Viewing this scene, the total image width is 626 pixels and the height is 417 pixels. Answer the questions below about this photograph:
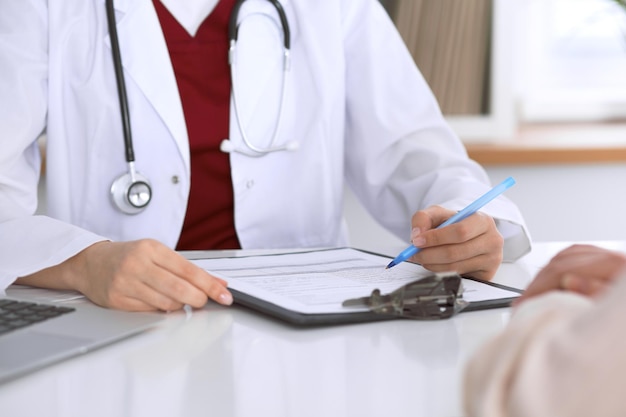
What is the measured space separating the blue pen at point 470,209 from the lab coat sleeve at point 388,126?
40cm

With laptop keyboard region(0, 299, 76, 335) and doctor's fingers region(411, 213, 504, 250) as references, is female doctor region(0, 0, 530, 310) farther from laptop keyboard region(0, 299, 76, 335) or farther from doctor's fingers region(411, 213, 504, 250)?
laptop keyboard region(0, 299, 76, 335)

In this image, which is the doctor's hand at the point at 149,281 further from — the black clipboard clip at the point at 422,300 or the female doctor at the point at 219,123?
the female doctor at the point at 219,123

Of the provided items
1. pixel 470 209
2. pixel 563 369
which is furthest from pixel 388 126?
pixel 563 369

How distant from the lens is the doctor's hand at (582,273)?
0.53 metres

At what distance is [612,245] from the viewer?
1.33m

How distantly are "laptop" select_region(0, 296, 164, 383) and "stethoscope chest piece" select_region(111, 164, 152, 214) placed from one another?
0.44 metres

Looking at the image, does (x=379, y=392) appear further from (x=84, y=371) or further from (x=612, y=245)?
(x=612, y=245)

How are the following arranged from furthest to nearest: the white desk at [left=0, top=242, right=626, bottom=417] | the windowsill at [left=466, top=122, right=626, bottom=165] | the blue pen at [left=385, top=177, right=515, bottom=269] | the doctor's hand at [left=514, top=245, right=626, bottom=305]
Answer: the windowsill at [left=466, top=122, right=626, bottom=165]
the blue pen at [left=385, top=177, right=515, bottom=269]
the white desk at [left=0, top=242, right=626, bottom=417]
the doctor's hand at [left=514, top=245, right=626, bottom=305]

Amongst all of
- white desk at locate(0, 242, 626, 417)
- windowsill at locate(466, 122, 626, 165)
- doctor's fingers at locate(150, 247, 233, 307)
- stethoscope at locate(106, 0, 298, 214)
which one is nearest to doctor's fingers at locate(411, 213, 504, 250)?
white desk at locate(0, 242, 626, 417)

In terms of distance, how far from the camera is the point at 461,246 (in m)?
1.03

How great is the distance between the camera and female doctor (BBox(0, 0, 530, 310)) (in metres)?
1.38

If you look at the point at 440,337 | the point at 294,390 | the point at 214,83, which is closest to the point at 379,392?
the point at 294,390

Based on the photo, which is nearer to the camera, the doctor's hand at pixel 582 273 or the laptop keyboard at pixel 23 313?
the doctor's hand at pixel 582 273

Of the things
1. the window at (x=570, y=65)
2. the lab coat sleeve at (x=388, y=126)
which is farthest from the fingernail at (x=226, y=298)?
the window at (x=570, y=65)
